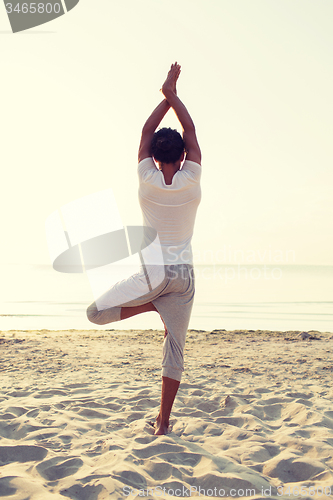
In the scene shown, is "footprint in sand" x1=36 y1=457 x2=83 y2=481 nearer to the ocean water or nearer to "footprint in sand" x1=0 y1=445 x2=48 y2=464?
"footprint in sand" x1=0 y1=445 x2=48 y2=464

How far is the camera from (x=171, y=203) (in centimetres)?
266

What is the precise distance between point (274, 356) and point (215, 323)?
4.49 metres

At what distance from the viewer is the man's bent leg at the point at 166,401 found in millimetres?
2838

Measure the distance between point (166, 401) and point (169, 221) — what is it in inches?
52.9

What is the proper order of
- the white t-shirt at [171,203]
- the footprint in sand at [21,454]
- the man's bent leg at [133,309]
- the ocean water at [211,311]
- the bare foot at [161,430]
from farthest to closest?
1. the ocean water at [211,311]
2. the bare foot at [161,430]
3. the man's bent leg at [133,309]
4. the white t-shirt at [171,203]
5. the footprint in sand at [21,454]

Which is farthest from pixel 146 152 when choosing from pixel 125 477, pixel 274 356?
pixel 274 356

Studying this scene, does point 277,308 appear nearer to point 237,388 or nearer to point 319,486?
point 237,388

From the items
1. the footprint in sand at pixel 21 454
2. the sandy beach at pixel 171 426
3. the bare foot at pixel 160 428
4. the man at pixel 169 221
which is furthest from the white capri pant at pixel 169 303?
the footprint in sand at pixel 21 454

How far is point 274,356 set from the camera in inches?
221

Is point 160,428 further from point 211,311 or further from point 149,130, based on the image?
point 211,311

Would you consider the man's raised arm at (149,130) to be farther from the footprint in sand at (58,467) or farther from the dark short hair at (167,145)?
the footprint in sand at (58,467)

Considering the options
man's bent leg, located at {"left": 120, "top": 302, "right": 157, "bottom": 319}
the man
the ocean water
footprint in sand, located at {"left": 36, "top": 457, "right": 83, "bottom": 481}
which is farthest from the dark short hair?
the ocean water

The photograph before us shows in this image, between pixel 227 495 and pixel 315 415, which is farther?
pixel 315 415

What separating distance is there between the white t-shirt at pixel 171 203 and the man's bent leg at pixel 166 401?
0.90 m
